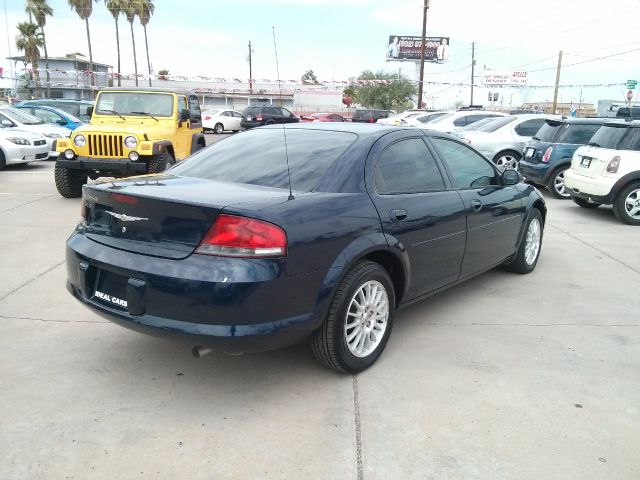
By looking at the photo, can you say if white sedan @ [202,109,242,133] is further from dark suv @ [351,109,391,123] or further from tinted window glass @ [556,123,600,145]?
tinted window glass @ [556,123,600,145]

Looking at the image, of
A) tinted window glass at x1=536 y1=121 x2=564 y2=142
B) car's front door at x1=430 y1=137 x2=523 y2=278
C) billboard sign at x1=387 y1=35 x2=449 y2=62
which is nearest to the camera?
car's front door at x1=430 y1=137 x2=523 y2=278

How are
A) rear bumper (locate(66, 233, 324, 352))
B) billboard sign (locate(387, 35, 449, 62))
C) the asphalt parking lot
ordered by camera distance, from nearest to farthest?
the asphalt parking lot < rear bumper (locate(66, 233, 324, 352)) < billboard sign (locate(387, 35, 449, 62))

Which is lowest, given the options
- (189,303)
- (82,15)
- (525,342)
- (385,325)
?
(525,342)

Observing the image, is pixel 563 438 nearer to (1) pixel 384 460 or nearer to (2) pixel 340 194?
(1) pixel 384 460

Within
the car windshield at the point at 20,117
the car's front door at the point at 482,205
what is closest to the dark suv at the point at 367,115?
the car windshield at the point at 20,117

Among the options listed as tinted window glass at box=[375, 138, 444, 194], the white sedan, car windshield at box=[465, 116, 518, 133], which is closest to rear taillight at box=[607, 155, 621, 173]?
car windshield at box=[465, 116, 518, 133]

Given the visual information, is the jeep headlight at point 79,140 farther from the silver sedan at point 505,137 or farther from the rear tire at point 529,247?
the silver sedan at point 505,137

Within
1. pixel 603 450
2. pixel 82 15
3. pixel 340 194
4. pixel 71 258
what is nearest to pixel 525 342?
pixel 603 450

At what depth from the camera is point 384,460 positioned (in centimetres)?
267

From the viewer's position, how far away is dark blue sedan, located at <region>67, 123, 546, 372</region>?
285 centimetres

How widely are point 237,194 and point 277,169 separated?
22.6 inches

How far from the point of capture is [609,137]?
888cm

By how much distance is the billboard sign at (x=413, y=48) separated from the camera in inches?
2707

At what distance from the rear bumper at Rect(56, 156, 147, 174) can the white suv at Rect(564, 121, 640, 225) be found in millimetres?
7138
